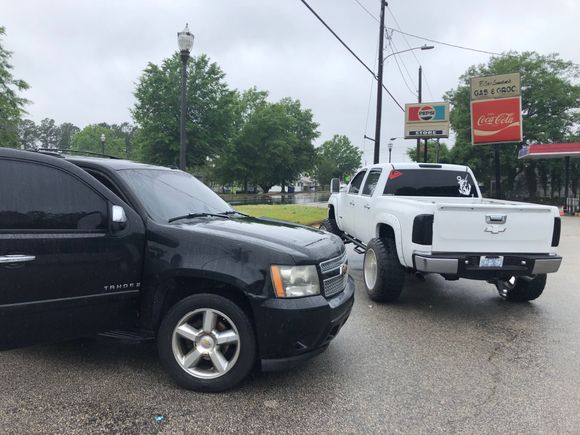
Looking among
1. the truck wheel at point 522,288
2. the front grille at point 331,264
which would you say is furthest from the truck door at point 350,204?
the front grille at point 331,264

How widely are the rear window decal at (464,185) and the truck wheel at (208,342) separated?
5256 mm

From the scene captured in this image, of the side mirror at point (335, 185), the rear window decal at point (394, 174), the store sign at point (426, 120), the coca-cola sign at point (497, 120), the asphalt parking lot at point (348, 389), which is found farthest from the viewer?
the store sign at point (426, 120)

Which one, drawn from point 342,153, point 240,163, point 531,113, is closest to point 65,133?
point 342,153

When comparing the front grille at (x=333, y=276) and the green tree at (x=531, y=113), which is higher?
the green tree at (x=531, y=113)

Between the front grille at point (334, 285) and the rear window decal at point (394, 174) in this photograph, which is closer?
the front grille at point (334, 285)

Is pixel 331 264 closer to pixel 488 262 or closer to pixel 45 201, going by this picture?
pixel 45 201

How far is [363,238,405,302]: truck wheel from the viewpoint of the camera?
222 inches

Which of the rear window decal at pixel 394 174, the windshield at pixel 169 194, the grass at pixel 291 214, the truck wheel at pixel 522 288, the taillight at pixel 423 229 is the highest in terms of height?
the rear window decal at pixel 394 174

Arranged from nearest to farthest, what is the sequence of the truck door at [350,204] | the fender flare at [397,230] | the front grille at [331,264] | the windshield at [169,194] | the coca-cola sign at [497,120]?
the front grille at [331,264], the windshield at [169,194], the fender flare at [397,230], the truck door at [350,204], the coca-cola sign at [497,120]

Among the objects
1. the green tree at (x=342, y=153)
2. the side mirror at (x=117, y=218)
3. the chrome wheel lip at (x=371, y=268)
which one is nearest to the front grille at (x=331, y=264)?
the side mirror at (x=117, y=218)

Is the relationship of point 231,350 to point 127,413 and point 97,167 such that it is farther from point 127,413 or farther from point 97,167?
point 97,167

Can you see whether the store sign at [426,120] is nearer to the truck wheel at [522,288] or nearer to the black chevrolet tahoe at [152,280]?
the truck wheel at [522,288]

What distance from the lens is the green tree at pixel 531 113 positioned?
39.1 metres

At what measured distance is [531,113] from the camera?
40656mm
